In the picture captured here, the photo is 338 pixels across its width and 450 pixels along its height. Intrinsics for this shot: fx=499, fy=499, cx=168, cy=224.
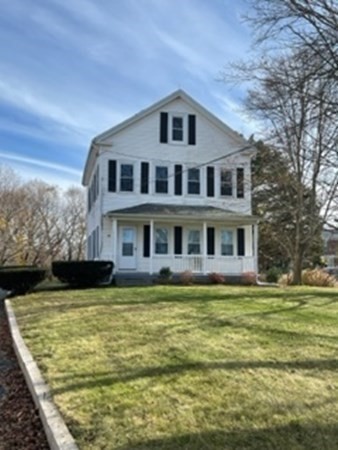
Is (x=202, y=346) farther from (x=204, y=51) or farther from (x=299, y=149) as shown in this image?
(x=299, y=149)

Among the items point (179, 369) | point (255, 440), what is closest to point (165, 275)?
point (179, 369)

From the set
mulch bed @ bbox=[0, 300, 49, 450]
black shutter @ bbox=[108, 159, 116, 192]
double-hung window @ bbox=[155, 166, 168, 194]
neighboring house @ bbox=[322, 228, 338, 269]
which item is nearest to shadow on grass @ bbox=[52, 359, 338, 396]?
mulch bed @ bbox=[0, 300, 49, 450]

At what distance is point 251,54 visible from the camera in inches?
539

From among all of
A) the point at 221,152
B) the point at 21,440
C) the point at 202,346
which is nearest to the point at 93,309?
the point at 202,346

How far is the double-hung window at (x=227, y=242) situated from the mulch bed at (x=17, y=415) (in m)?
16.2

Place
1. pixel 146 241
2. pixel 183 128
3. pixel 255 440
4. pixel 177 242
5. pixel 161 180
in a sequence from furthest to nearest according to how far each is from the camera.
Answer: pixel 183 128 → pixel 161 180 → pixel 177 242 → pixel 146 241 → pixel 255 440

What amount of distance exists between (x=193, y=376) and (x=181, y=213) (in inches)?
632

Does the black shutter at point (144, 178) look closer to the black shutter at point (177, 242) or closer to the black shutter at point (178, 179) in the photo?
the black shutter at point (178, 179)

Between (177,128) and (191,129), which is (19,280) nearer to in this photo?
(177,128)

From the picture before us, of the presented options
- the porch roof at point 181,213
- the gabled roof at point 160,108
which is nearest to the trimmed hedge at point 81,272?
the porch roof at point 181,213

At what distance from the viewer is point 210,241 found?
74.0 ft

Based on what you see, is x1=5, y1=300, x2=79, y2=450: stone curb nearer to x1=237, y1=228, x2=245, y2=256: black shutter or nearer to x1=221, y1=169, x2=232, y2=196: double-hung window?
x1=237, y1=228, x2=245, y2=256: black shutter

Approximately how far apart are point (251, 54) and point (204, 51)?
1304 millimetres

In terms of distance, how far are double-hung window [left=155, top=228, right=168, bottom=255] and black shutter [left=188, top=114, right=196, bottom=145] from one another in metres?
4.28
